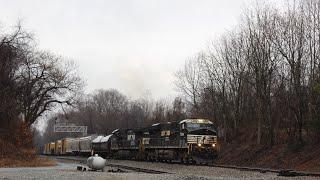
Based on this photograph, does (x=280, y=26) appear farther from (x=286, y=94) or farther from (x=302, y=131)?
(x=302, y=131)

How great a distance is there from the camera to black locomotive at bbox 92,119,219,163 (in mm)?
37625

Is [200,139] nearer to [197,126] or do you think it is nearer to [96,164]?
[197,126]

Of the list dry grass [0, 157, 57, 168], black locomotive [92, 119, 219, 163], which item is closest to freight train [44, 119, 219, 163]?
black locomotive [92, 119, 219, 163]

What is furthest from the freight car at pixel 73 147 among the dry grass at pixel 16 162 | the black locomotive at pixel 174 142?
the dry grass at pixel 16 162

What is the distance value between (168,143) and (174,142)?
4.55ft

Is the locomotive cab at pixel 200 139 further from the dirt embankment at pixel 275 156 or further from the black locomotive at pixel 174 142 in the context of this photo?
the dirt embankment at pixel 275 156

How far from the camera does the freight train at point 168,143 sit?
124ft

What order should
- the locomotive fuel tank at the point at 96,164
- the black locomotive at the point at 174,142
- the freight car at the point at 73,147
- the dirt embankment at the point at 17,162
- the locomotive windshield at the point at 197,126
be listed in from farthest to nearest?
the freight car at the point at 73,147
the locomotive windshield at the point at 197,126
the black locomotive at the point at 174,142
the dirt embankment at the point at 17,162
the locomotive fuel tank at the point at 96,164

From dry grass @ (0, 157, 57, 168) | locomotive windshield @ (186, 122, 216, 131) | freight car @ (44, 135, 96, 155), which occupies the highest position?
locomotive windshield @ (186, 122, 216, 131)

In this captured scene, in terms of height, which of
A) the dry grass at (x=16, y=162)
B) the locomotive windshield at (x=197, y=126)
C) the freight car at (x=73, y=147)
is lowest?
the dry grass at (x=16, y=162)

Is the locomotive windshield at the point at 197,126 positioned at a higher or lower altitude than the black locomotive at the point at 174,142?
higher

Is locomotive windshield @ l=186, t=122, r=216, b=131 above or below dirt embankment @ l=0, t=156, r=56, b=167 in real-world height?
above

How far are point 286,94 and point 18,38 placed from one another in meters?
22.8

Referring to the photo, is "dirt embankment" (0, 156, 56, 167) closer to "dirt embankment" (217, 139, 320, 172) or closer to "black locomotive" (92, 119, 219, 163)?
"black locomotive" (92, 119, 219, 163)
